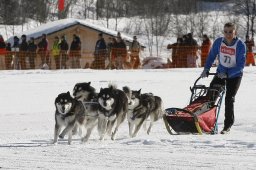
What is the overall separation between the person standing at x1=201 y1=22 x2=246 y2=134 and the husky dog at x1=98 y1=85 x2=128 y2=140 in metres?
1.10

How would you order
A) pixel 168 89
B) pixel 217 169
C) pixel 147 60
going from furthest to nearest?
pixel 147 60 → pixel 168 89 → pixel 217 169

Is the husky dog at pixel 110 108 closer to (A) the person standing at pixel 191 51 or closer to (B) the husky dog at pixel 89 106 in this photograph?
(B) the husky dog at pixel 89 106

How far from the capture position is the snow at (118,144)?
5.28 metres

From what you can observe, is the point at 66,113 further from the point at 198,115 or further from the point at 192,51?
the point at 192,51

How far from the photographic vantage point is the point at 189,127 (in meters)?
7.18

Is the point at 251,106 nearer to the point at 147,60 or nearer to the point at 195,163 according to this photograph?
the point at 195,163

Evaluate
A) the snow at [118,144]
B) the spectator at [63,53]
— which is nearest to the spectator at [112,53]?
the spectator at [63,53]

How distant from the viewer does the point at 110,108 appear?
747 centimetres

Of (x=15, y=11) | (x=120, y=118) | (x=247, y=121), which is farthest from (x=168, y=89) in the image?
(x=15, y=11)

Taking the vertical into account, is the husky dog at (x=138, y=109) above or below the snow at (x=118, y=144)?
above

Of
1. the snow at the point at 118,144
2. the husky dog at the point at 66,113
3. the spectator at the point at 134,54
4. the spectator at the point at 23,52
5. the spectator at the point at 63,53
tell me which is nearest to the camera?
the snow at the point at 118,144

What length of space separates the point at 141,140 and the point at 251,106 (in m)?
5.35

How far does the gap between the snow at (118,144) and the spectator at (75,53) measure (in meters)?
5.20

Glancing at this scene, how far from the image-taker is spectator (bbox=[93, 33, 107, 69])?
18797mm
